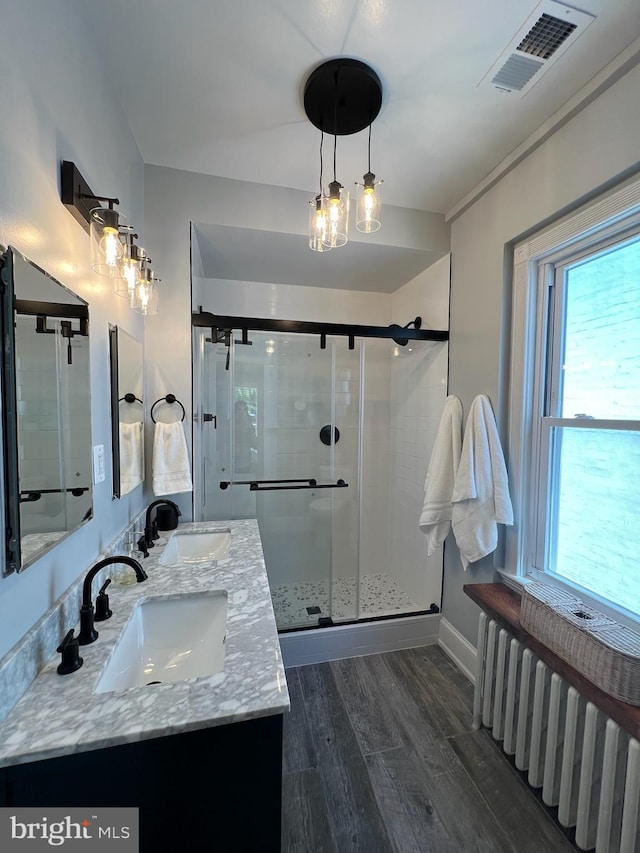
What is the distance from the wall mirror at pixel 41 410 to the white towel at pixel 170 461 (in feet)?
2.01

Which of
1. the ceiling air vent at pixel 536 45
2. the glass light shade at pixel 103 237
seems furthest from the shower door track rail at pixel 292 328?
the ceiling air vent at pixel 536 45

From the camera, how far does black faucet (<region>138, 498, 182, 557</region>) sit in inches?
58.1

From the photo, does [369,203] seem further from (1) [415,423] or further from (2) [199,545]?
(2) [199,545]

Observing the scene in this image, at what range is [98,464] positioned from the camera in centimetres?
121

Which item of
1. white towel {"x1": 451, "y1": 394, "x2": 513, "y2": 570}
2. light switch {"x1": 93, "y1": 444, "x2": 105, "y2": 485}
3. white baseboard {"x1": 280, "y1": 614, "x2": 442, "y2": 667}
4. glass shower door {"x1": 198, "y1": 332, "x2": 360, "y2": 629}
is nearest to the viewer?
light switch {"x1": 93, "y1": 444, "x2": 105, "y2": 485}

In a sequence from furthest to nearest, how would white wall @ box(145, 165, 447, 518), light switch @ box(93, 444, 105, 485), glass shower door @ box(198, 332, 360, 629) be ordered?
glass shower door @ box(198, 332, 360, 629), white wall @ box(145, 165, 447, 518), light switch @ box(93, 444, 105, 485)

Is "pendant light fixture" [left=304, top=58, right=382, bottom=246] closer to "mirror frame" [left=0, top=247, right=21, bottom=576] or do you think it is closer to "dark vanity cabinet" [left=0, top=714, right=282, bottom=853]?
"mirror frame" [left=0, top=247, right=21, bottom=576]

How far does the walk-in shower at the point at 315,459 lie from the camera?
2359 millimetres

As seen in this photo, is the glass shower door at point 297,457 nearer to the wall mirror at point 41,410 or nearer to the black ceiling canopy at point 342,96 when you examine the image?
the black ceiling canopy at point 342,96

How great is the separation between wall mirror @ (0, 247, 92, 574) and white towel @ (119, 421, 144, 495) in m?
0.33

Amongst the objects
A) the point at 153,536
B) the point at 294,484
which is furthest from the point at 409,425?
the point at 153,536

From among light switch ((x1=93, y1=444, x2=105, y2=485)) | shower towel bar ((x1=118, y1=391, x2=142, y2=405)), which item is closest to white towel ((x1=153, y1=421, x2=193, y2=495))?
shower towel bar ((x1=118, y1=391, x2=142, y2=405))

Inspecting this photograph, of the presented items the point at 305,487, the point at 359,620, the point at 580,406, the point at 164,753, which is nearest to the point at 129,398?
the point at 164,753

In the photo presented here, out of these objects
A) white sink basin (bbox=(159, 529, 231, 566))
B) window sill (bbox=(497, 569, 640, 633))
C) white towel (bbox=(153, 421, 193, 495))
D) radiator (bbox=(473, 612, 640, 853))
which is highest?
white towel (bbox=(153, 421, 193, 495))
